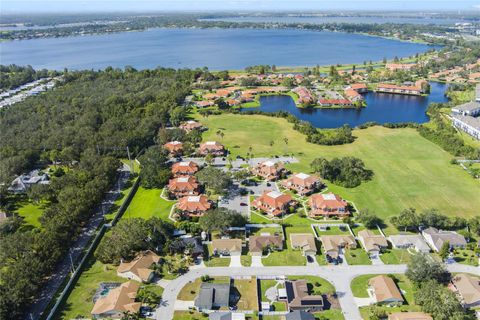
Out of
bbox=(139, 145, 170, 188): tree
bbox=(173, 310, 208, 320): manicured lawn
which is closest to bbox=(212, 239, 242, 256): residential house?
bbox=(173, 310, 208, 320): manicured lawn

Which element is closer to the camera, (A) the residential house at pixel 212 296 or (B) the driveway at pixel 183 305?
(A) the residential house at pixel 212 296

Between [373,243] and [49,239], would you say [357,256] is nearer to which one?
[373,243]

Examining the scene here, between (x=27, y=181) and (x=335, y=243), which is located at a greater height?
(x=27, y=181)

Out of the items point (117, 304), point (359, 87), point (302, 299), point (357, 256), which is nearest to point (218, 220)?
point (302, 299)

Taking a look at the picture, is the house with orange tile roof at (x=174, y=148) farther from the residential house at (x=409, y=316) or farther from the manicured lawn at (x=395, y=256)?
the residential house at (x=409, y=316)

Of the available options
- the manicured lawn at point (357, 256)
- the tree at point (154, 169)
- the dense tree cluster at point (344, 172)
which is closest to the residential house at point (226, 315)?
the manicured lawn at point (357, 256)

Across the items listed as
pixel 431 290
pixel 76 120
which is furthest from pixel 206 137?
pixel 431 290
